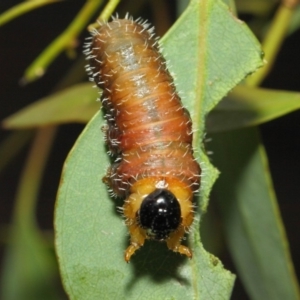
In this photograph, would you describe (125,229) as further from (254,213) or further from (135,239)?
(254,213)

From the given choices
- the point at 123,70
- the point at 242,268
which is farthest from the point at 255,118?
the point at 242,268

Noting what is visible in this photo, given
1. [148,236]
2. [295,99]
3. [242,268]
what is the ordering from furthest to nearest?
[242,268]
[295,99]
[148,236]

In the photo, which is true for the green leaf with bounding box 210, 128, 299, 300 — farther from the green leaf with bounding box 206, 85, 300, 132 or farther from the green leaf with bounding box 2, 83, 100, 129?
the green leaf with bounding box 2, 83, 100, 129

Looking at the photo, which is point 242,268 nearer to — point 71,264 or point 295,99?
point 295,99

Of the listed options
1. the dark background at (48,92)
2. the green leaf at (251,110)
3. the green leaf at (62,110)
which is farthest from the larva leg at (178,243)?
the dark background at (48,92)

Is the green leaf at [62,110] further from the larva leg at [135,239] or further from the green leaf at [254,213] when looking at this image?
the larva leg at [135,239]

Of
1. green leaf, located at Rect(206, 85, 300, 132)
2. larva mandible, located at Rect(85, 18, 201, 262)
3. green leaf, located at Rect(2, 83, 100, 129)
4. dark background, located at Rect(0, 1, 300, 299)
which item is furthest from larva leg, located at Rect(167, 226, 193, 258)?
dark background, located at Rect(0, 1, 300, 299)
